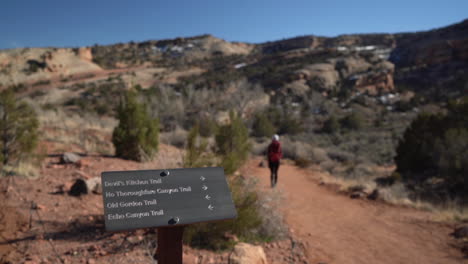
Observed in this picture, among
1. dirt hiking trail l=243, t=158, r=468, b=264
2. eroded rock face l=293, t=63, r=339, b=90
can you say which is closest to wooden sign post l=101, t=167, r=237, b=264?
dirt hiking trail l=243, t=158, r=468, b=264

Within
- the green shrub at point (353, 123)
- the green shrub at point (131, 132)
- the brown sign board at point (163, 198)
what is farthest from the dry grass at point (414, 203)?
the green shrub at point (353, 123)

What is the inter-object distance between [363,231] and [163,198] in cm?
459

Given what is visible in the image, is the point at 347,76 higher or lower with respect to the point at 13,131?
higher

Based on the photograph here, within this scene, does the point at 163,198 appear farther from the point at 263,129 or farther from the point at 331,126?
the point at 331,126

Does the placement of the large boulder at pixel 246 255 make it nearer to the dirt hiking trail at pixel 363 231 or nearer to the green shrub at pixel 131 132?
the dirt hiking trail at pixel 363 231

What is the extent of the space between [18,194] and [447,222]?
7992 mm

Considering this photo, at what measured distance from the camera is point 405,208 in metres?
6.94

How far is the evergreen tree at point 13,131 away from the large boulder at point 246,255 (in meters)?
5.63

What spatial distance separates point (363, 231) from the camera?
5344 mm

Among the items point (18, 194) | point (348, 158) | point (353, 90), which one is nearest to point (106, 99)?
point (348, 158)

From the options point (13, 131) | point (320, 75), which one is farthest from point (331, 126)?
point (13, 131)

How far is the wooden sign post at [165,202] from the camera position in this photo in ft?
6.47

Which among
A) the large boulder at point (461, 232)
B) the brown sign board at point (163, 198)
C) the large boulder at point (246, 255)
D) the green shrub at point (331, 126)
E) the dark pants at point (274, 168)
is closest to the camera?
the brown sign board at point (163, 198)

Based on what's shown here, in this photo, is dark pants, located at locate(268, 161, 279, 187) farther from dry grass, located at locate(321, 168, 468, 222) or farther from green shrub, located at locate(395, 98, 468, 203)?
green shrub, located at locate(395, 98, 468, 203)
